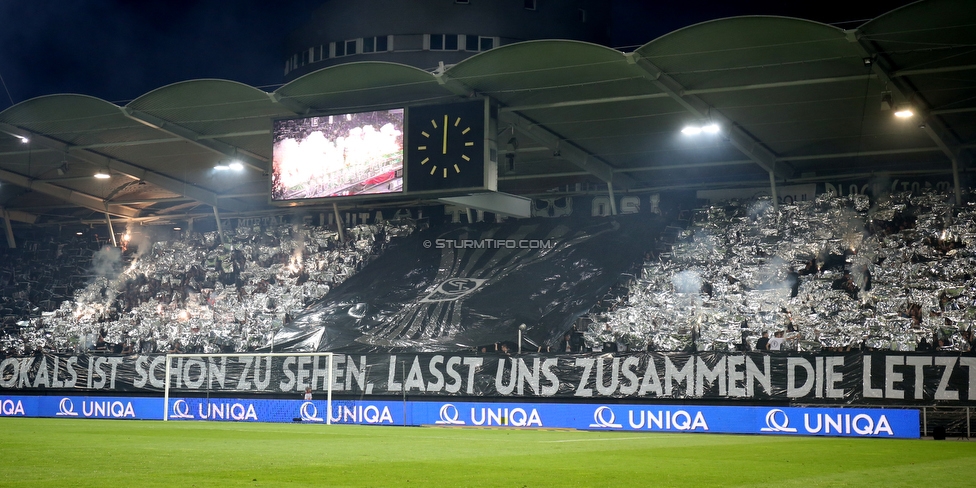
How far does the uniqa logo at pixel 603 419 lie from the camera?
23.7 metres

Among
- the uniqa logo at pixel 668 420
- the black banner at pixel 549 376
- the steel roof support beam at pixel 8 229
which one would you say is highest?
the steel roof support beam at pixel 8 229

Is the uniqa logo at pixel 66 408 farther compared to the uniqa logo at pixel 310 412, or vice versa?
the uniqa logo at pixel 66 408

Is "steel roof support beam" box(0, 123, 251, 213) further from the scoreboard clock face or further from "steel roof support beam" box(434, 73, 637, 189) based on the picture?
"steel roof support beam" box(434, 73, 637, 189)

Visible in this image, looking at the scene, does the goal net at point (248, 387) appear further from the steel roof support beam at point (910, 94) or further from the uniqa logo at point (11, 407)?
the steel roof support beam at point (910, 94)

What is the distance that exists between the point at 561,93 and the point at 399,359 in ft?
27.5

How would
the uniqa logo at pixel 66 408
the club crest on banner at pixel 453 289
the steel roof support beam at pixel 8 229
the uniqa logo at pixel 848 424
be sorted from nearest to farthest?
1. the uniqa logo at pixel 848 424
2. the uniqa logo at pixel 66 408
3. the club crest on banner at pixel 453 289
4. the steel roof support beam at pixel 8 229

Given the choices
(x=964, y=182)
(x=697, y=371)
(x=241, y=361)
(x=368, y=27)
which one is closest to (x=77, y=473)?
(x=697, y=371)

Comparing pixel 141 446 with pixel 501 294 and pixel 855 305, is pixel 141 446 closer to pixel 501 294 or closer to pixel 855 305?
pixel 501 294

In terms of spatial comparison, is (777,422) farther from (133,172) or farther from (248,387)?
(133,172)

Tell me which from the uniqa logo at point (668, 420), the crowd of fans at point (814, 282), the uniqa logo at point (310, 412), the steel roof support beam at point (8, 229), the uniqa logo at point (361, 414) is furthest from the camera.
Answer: the steel roof support beam at point (8, 229)

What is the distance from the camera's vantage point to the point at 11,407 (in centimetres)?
3012

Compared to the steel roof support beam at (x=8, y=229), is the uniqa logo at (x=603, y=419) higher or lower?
lower

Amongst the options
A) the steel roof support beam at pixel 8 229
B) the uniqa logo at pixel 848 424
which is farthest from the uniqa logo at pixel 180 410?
the steel roof support beam at pixel 8 229

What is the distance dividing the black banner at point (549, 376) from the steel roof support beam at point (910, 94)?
21.3 ft
